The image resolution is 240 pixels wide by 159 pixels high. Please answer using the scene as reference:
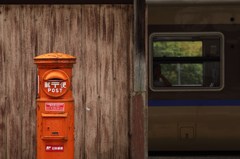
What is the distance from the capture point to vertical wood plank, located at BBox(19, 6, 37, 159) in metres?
8.35

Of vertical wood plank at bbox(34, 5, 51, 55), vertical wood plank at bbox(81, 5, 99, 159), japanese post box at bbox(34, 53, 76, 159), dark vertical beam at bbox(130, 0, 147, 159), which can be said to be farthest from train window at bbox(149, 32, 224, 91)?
japanese post box at bbox(34, 53, 76, 159)

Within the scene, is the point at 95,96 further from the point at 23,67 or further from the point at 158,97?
the point at 158,97

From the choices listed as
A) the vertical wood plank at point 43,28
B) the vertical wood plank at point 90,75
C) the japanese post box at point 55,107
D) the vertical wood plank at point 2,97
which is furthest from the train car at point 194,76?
the japanese post box at point 55,107

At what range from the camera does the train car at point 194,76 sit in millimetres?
10500

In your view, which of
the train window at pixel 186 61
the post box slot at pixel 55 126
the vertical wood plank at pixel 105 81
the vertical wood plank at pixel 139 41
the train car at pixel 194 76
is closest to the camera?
the post box slot at pixel 55 126

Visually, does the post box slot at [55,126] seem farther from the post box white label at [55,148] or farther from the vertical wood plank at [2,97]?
the vertical wood plank at [2,97]

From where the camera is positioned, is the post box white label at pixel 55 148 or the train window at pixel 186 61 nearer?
the post box white label at pixel 55 148

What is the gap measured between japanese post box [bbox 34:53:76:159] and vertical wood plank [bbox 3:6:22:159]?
1264 mm

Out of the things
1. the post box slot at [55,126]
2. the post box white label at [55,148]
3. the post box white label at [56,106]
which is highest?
the post box white label at [56,106]

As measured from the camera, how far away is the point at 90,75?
27.5 ft

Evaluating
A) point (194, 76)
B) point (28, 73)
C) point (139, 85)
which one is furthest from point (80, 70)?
point (194, 76)

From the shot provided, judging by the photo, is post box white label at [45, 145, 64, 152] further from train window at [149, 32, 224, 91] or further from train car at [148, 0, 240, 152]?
train window at [149, 32, 224, 91]

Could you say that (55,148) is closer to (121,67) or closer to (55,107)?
(55,107)

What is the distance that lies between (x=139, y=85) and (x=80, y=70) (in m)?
0.85
